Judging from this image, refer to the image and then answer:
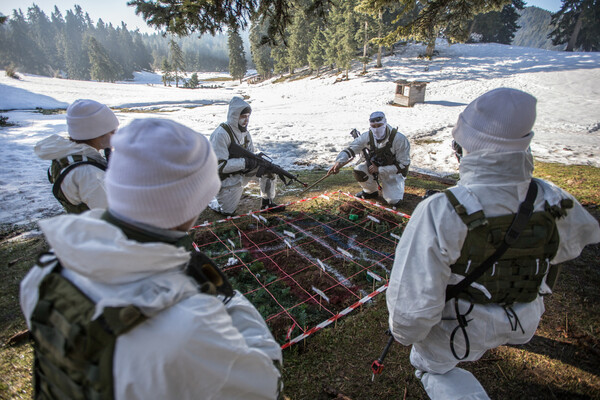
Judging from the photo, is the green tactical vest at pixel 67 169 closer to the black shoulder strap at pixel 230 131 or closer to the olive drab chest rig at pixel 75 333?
the olive drab chest rig at pixel 75 333

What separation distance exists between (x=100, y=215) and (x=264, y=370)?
928mm

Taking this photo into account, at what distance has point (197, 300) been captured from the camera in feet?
3.31

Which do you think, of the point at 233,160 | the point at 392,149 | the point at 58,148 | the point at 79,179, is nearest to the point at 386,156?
the point at 392,149

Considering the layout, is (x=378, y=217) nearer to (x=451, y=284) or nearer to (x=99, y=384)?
(x=451, y=284)

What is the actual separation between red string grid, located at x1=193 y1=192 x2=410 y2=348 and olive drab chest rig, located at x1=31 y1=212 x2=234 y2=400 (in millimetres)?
1872

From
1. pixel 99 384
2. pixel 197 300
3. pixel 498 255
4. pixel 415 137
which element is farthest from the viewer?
pixel 415 137

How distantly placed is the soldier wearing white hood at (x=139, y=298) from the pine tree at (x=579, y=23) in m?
45.9

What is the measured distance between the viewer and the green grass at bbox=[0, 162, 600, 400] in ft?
8.02

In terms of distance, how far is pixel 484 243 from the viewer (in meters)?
1.65

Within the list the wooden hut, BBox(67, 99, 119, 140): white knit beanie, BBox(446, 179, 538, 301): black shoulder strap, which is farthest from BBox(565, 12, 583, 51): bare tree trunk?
BBox(67, 99, 119, 140): white knit beanie

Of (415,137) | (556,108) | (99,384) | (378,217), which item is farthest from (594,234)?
(556,108)

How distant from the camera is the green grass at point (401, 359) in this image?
8.02 ft

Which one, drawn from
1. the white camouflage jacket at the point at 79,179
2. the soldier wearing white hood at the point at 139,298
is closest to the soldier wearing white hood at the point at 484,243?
the soldier wearing white hood at the point at 139,298

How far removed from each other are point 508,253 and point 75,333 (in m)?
2.13
